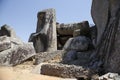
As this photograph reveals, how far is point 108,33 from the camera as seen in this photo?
817cm

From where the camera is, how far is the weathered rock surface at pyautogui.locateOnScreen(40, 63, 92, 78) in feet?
23.2

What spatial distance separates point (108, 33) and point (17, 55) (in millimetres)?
3640

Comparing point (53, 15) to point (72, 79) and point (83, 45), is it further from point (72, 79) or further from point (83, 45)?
point (72, 79)

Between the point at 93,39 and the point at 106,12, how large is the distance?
158cm

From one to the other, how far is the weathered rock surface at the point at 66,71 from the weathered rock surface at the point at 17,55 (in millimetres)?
2269

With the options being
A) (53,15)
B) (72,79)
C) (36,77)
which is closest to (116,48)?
(72,79)

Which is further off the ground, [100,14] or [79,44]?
[100,14]

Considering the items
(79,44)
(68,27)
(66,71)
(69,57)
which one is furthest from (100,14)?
(68,27)

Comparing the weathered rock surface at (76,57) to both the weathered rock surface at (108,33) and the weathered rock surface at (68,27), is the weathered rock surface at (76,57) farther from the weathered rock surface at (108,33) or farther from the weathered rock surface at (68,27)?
the weathered rock surface at (68,27)

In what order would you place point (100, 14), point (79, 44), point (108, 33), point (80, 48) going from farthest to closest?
point (79, 44) < point (80, 48) < point (100, 14) < point (108, 33)

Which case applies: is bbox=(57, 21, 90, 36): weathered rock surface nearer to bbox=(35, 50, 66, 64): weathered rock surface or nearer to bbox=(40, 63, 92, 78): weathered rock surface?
bbox=(35, 50, 66, 64): weathered rock surface

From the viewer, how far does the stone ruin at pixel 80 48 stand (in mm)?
7297

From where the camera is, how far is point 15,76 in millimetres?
7023

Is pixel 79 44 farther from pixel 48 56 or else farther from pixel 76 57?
pixel 48 56
